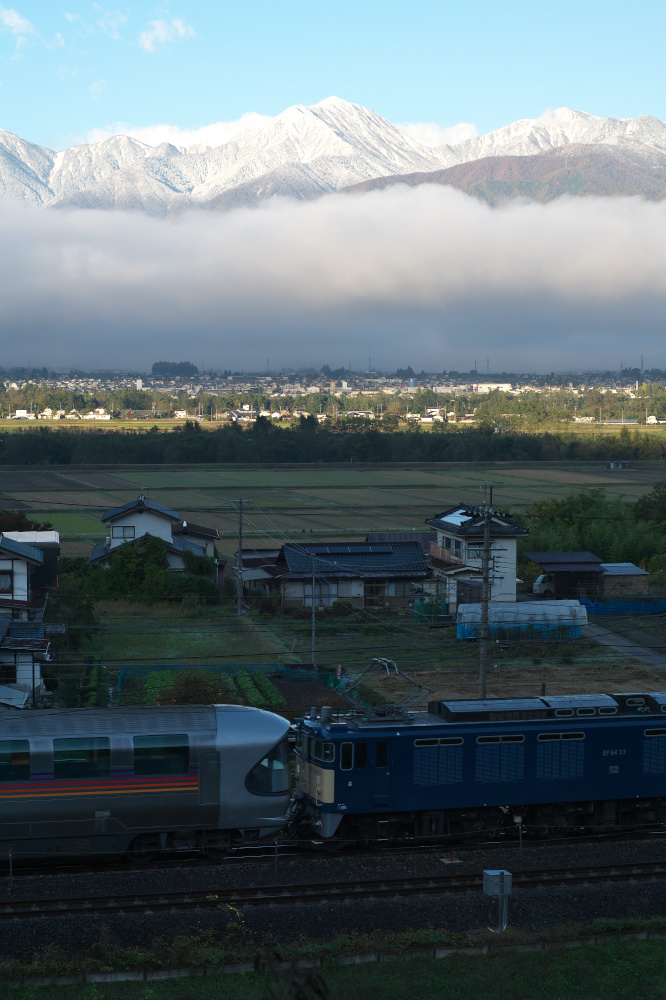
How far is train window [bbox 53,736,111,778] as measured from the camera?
15.1m

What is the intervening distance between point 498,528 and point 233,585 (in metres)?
12.8

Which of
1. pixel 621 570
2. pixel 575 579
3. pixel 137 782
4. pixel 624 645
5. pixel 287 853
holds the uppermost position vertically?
pixel 137 782

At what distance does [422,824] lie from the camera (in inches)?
674

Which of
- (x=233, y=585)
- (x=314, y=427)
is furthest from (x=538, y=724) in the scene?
(x=314, y=427)

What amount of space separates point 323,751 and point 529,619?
2274 centimetres

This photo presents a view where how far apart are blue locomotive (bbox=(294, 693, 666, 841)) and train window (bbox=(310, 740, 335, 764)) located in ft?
0.08

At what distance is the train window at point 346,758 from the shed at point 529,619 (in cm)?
2031

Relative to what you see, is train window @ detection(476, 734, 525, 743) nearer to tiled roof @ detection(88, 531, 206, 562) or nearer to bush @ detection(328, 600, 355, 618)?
bush @ detection(328, 600, 355, 618)

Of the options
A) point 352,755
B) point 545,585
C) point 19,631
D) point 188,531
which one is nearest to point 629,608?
point 545,585

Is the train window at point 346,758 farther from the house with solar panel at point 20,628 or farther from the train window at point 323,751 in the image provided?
the house with solar panel at point 20,628

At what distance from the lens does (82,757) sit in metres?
15.2

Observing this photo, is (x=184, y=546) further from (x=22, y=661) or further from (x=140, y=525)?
(x=22, y=661)

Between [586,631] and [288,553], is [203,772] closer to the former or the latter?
[586,631]

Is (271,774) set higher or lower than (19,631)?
higher
